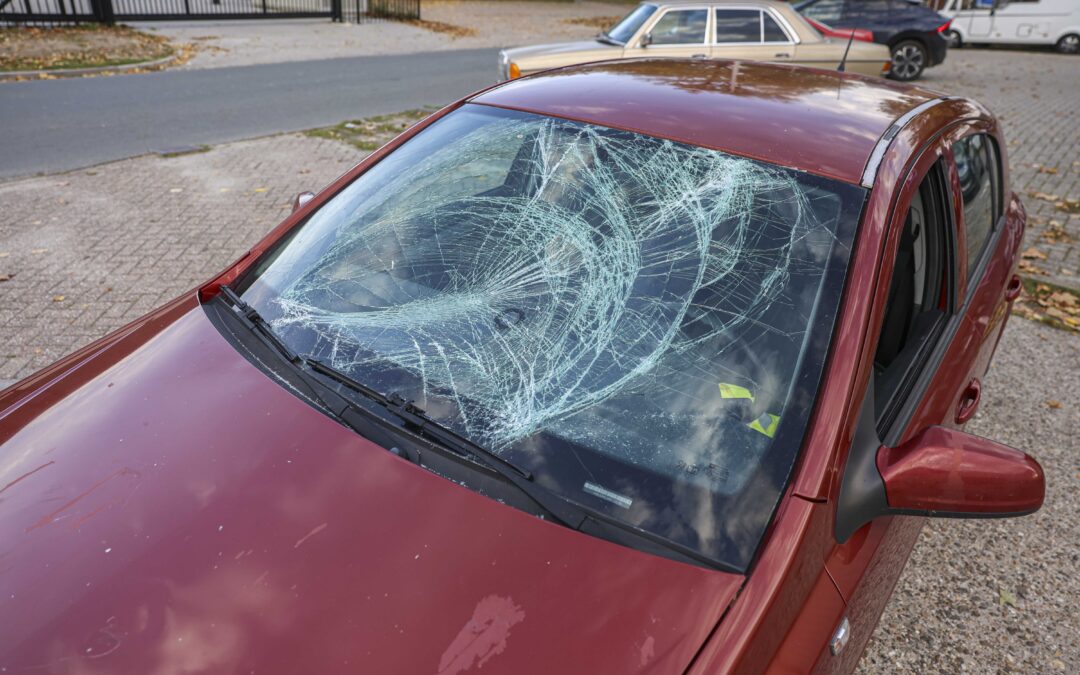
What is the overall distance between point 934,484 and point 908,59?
52.9 ft

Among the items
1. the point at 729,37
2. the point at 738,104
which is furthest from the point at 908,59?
the point at 738,104

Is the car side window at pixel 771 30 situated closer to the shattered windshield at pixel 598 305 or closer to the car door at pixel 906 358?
the car door at pixel 906 358

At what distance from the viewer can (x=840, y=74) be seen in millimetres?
3027

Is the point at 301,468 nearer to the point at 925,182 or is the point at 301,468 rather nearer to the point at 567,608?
the point at 567,608

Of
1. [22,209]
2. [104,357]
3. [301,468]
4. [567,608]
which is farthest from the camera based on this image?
[22,209]

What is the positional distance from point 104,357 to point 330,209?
2.73ft

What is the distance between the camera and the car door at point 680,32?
10.3m

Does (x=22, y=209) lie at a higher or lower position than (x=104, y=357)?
lower

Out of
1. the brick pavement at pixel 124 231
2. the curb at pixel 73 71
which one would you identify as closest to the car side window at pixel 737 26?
the brick pavement at pixel 124 231

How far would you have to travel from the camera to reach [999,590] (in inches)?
112

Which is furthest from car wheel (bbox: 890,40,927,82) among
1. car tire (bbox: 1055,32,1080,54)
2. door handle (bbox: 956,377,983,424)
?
door handle (bbox: 956,377,983,424)

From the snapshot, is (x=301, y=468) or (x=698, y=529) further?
(x=301, y=468)

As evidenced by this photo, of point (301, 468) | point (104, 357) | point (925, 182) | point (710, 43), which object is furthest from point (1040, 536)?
point (710, 43)

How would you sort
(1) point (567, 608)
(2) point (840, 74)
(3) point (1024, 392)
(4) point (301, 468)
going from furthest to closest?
1. (3) point (1024, 392)
2. (2) point (840, 74)
3. (4) point (301, 468)
4. (1) point (567, 608)
